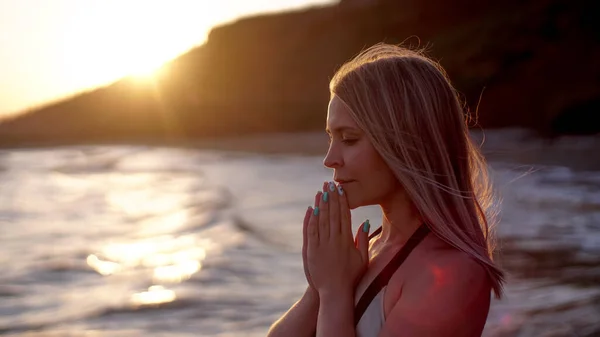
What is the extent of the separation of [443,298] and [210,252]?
7.56m

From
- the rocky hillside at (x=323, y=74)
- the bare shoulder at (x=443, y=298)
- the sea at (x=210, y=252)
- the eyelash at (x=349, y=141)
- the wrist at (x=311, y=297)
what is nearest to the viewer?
the bare shoulder at (x=443, y=298)

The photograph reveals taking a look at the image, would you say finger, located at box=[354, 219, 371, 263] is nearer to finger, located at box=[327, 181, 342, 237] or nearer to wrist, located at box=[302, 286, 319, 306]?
finger, located at box=[327, 181, 342, 237]

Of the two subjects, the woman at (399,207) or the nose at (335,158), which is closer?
the woman at (399,207)

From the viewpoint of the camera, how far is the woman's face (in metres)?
2.01

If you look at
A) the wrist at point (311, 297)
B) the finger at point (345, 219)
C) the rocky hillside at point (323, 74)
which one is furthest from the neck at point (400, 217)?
the rocky hillside at point (323, 74)

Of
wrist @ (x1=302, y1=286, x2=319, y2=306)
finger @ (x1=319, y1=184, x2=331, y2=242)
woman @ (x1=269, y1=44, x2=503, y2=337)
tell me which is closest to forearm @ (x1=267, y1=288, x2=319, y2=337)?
wrist @ (x1=302, y1=286, x2=319, y2=306)

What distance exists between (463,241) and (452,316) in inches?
7.4

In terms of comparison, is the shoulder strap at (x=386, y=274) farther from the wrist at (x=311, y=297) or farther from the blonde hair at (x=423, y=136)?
the wrist at (x=311, y=297)

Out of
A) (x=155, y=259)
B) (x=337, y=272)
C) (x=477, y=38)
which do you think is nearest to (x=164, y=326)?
(x=155, y=259)

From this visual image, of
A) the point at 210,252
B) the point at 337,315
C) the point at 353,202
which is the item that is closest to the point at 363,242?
the point at 353,202

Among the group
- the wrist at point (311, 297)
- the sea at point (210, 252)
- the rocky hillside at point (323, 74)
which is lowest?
the wrist at point (311, 297)

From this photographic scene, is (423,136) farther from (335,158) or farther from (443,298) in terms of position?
(443,298)

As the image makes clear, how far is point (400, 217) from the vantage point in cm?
208

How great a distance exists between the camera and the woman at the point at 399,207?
186 cm
